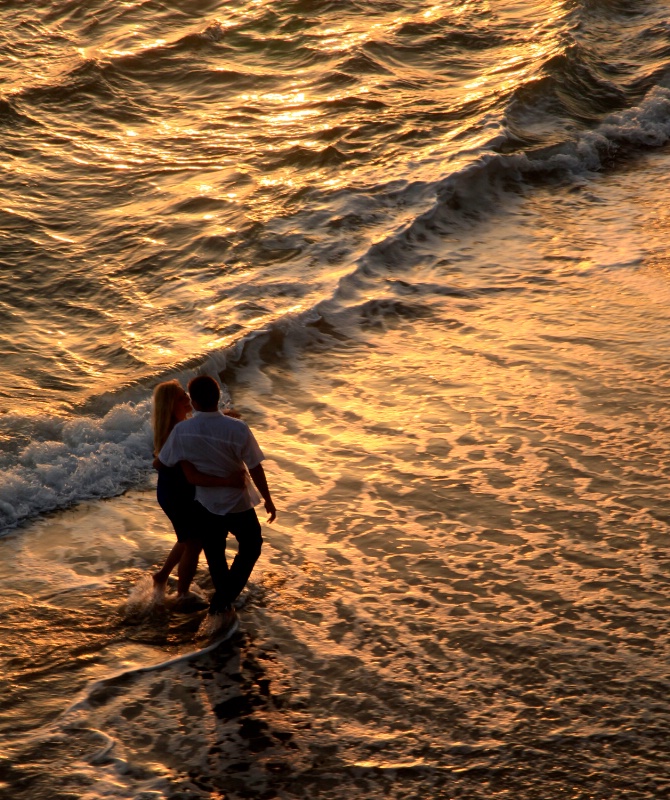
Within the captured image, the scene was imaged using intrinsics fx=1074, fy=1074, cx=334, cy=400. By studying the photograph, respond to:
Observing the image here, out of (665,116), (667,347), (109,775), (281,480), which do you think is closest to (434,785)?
(109,775)

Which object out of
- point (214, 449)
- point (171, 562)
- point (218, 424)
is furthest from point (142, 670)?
point (218, 424)

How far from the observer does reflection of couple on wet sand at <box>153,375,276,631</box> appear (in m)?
6.54

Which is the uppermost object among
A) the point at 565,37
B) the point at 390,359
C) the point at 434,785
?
the point at 565,37

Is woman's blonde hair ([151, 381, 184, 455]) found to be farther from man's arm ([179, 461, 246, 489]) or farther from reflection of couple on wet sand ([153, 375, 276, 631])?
man's arm ([179, 461, 246, 489])

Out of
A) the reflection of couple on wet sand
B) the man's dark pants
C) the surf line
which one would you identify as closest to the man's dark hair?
the reflection of couple on wet sand

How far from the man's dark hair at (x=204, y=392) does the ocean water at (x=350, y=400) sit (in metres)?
1.48

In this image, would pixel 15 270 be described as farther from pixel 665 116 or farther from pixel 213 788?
pixel 665 116

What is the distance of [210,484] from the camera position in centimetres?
657

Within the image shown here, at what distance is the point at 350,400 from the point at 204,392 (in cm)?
365

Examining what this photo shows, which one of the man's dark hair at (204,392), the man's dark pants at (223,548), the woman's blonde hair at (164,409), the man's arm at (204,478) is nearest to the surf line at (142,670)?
the man's dark pants at (223,548)

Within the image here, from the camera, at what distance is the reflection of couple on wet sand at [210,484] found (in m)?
6.54

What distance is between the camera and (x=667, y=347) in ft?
33.7

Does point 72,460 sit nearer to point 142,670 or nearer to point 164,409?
point 164,409

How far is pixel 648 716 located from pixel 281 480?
3764mm
